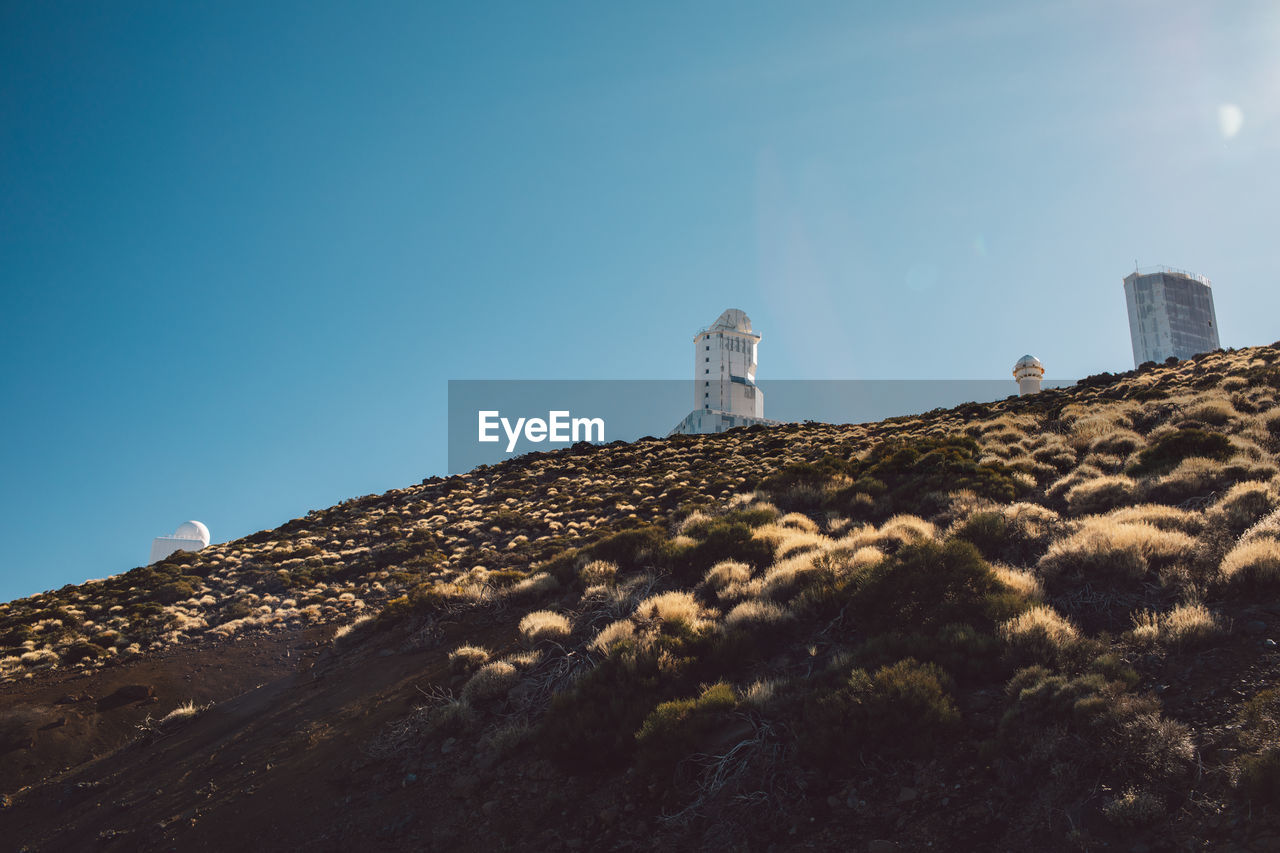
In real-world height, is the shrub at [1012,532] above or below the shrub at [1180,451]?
below

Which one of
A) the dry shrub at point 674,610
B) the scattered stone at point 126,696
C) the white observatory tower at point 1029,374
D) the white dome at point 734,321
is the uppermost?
the white dome at point 734,321

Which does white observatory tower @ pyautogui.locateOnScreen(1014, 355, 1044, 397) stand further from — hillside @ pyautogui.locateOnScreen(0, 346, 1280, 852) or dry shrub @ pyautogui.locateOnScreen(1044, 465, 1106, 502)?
dry shrub @ pyautogui.locateOnScreen(1044, 465, 1106, 502)

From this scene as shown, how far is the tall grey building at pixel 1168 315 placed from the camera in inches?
3314

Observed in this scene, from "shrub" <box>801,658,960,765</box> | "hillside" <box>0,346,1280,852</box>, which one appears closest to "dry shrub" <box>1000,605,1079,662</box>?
"hillside" <box>0,346,1280,852</box>

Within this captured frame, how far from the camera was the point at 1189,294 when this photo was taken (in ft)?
281

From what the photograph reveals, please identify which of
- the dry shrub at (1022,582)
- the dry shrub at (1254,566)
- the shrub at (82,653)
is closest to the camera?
the dry shrub at (1254,566)

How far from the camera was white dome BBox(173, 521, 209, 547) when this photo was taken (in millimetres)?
64375

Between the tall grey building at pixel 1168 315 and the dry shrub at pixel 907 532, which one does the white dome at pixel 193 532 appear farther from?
the tall grey building at pixel 1168 315

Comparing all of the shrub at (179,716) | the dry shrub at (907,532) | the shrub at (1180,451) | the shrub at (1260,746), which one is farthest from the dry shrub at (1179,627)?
the shrub at (179,716)

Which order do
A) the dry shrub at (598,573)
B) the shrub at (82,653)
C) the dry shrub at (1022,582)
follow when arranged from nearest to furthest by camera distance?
the dry shrub at (1022,582) → the dry shrub at (598,573) → the shrub at (82,653)

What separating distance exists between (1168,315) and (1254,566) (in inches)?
3874

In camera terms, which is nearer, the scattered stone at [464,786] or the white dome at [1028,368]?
the scattered stone at [464,786]

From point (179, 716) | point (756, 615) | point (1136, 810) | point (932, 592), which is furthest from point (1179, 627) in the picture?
point (179, 716)

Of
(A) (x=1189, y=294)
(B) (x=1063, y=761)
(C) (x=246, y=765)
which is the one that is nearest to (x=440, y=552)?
(C) (x=246, y=765)
